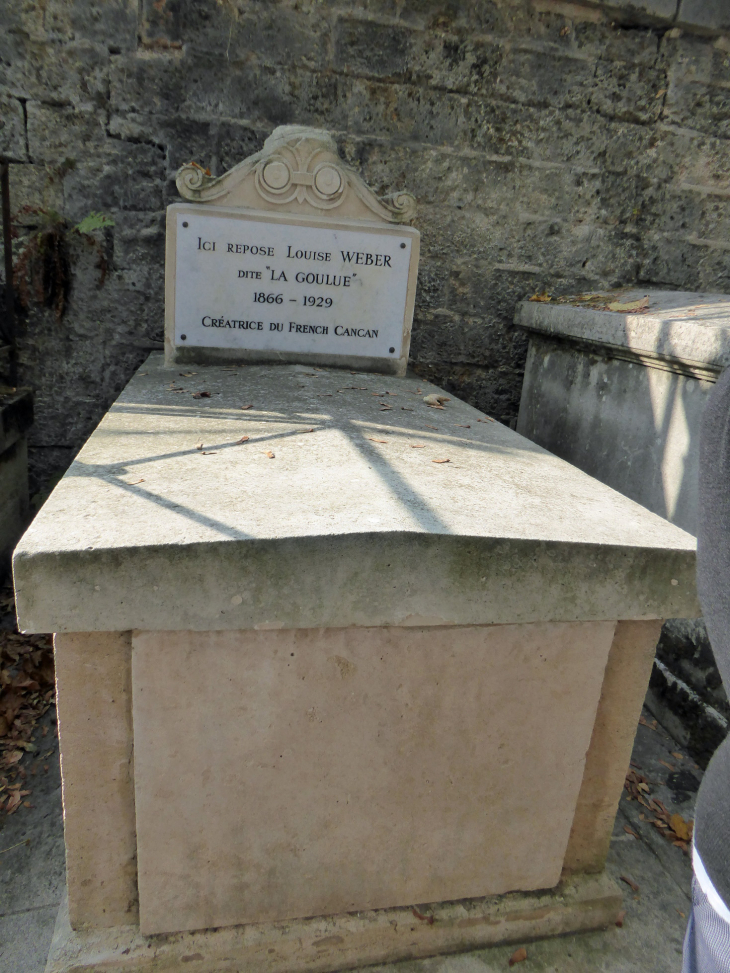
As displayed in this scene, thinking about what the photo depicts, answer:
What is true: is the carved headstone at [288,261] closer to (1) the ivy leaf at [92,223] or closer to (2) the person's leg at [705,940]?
(1) the ivy leaf at [92,223]

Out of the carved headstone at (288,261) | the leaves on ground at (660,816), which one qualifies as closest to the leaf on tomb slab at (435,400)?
the carved headstone at (288,261)

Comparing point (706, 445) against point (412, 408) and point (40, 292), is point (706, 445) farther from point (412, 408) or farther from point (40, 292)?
point (40, 292)

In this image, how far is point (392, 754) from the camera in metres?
1.48

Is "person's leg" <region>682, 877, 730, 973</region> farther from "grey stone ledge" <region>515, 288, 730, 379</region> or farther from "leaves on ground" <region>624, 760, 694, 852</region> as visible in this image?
"grey stone ledge" <region>515, 288, 730, 379</region>

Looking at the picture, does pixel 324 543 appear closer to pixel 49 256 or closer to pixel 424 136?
pixel 49 256

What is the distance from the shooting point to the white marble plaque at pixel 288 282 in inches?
117

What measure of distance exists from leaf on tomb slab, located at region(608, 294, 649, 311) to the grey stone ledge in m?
0.05

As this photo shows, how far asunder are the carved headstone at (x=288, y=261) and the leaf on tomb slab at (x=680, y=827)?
7.42 ft

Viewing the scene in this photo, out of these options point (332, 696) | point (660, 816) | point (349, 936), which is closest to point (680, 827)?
point (660, 816)

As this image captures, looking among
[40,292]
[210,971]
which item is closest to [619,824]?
[210,971]

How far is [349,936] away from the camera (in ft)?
5.02

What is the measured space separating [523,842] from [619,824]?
27.9 inches

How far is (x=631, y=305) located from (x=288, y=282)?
1717 mm

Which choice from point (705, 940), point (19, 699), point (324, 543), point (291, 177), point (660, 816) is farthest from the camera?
point (291, 177)
